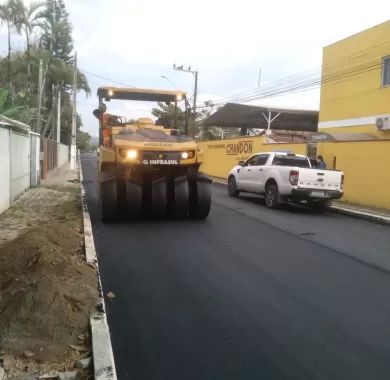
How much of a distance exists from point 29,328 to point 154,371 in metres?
1.25

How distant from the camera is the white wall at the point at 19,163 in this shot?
13.1 meters

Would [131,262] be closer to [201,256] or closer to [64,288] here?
[201,256]

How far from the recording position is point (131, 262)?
7.51 metres

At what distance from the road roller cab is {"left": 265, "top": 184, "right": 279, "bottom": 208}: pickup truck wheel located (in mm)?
3820

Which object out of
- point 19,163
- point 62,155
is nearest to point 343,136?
Answer: point 19,163

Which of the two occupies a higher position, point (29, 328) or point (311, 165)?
point (311, 165)

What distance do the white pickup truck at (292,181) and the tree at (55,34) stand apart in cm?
2516

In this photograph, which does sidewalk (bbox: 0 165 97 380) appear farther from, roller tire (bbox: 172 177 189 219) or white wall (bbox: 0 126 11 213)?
roller tire (bbox: 172 177 189 219)

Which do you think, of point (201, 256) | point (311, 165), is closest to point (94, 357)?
point (201, 256)

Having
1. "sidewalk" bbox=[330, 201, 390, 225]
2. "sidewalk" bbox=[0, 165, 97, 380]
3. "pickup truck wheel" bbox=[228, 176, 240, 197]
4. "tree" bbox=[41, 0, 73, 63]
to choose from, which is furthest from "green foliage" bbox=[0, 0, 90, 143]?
"sidewalk" bbox=[0, 165, 97, 380]

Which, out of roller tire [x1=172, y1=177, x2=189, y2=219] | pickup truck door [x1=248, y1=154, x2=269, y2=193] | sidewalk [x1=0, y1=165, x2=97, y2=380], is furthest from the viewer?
pickup truck door [x1=248, y1=154, x2=269, y2=193]

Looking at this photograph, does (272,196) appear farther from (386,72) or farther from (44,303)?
(44,303)

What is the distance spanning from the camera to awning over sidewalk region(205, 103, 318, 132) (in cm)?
3381

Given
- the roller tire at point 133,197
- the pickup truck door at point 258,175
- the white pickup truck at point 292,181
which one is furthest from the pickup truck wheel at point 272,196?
the roller tire at point 133,197
